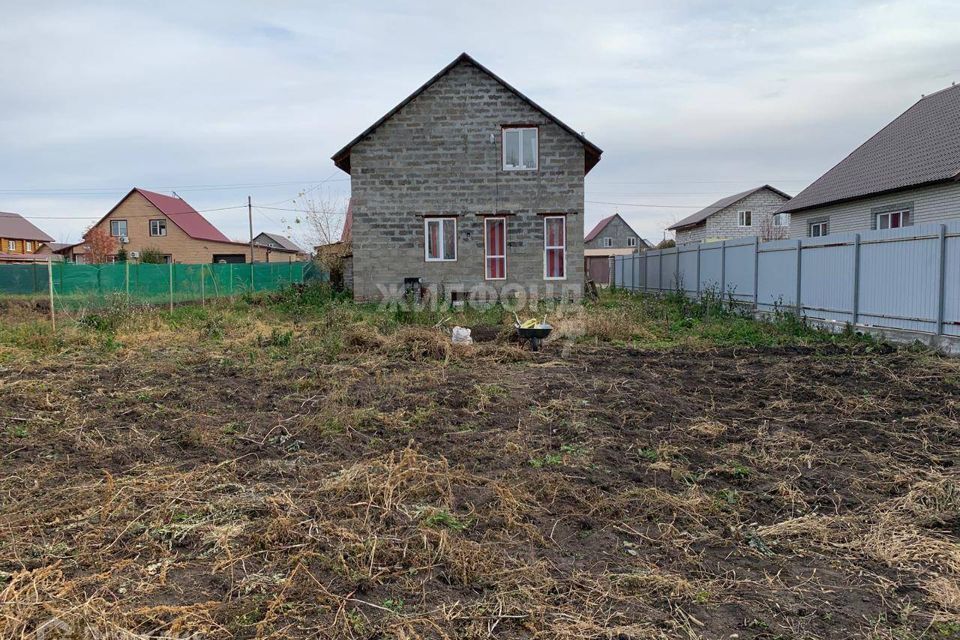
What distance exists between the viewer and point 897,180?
736 inches

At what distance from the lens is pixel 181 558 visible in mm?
3529

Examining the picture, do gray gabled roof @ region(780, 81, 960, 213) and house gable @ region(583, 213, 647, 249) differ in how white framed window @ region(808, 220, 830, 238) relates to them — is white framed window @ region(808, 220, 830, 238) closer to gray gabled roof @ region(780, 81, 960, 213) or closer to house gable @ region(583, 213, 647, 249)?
gray gabled roof @ region(780, 81, 960, 213)

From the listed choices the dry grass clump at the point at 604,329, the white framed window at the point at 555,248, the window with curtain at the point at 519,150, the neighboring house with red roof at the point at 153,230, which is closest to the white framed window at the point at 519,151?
the window with curtain at the point at 519,150

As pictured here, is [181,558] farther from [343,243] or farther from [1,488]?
[343,243]

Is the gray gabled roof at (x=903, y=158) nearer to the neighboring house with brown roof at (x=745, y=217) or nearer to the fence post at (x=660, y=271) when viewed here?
the fence post at (x=660, y=271)

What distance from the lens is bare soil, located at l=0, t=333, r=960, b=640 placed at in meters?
3.00

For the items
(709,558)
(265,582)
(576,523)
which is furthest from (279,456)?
(709,558)

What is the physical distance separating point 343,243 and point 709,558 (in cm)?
2362

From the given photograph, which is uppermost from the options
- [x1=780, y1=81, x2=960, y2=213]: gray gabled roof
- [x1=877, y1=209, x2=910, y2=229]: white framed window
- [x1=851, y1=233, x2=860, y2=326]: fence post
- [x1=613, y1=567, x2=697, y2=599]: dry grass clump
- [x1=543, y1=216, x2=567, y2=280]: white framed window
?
[x1=780, y1=81, x2=960, y2=213]: gray gabled roof

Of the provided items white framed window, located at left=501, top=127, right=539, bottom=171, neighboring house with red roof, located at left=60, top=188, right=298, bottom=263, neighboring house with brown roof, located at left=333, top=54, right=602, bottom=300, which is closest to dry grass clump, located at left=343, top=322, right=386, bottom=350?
neighboring house with brown roof, located at left=333, top=54, right=602, bottom=300

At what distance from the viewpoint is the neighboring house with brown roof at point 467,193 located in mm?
18188

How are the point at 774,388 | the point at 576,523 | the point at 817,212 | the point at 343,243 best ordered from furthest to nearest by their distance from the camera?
A: 1. the point at 343,243
2. the point at 817,212
3. the point at 774,388
4. the point at 576,523

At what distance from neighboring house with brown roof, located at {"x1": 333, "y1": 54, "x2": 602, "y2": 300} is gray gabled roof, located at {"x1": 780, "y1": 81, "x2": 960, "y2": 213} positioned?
9.13 meters

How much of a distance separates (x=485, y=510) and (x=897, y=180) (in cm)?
1982
